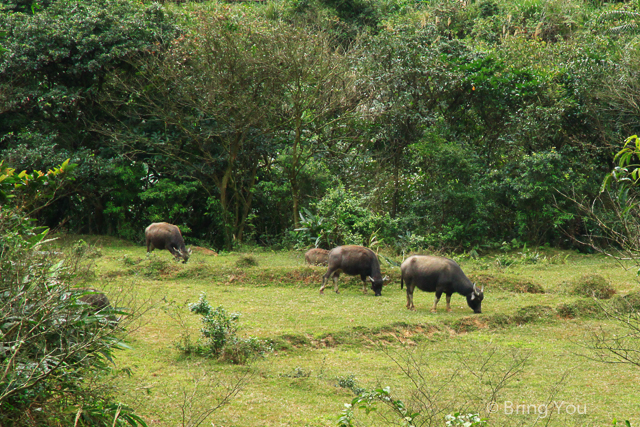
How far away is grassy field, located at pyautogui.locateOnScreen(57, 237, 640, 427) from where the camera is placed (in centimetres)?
723

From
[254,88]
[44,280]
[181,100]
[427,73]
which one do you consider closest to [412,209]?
[427,73]

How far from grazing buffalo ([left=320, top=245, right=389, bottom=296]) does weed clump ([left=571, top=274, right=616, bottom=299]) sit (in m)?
4.70

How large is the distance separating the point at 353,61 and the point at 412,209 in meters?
6.45

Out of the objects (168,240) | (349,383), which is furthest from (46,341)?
(168,240)

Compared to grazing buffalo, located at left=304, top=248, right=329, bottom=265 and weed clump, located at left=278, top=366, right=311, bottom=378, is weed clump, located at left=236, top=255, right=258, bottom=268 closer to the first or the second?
grazing buffalo, located at left=304, top=248, right=329, bottom=265

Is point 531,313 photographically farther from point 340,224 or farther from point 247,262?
point 247,262

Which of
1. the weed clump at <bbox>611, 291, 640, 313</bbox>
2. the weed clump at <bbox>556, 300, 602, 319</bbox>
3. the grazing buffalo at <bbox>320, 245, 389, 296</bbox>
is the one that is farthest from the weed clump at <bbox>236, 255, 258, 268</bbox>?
the weed clump at <bbox>611, 291, 640, 313</bbox>

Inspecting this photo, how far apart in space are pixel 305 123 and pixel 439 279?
1108 centimetres

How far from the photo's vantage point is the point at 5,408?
4785 millimetres

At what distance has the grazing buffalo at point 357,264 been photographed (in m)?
14.4

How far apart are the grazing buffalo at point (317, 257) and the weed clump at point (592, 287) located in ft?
A: 21.3

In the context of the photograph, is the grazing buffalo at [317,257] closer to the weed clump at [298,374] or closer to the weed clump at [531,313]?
the weed clump at [531,313]

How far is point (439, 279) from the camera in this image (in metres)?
12.9

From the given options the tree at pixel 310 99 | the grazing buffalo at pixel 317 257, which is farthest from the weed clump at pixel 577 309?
the tree at pixel 310 99
